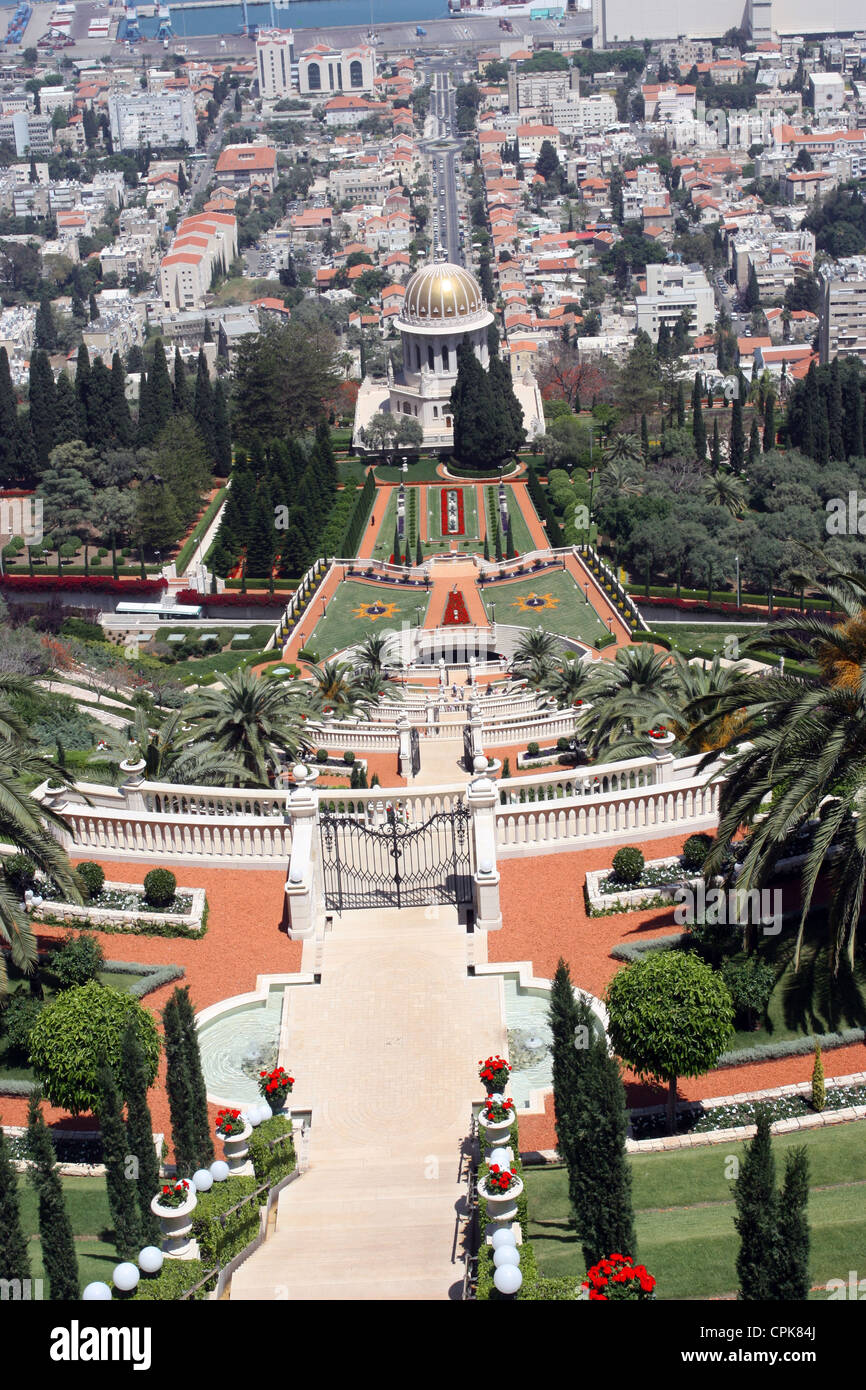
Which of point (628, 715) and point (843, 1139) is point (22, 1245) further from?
point (628, 715)

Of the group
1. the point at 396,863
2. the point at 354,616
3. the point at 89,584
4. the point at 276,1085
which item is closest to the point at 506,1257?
the point at 276,1085

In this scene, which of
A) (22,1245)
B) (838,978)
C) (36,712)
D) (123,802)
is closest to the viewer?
(22,1245)

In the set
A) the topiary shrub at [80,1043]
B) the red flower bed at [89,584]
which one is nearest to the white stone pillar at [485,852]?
the topiary shrub at [80,1043]

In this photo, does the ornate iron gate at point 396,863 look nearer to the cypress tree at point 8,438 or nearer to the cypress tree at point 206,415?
the cypress tree at point 8,438

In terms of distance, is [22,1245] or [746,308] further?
[746,308]

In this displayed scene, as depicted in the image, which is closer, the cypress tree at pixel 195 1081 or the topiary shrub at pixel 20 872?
the cypress tree at pixel 195 1081

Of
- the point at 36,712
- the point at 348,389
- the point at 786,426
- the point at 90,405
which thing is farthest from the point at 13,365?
the point at 36,712

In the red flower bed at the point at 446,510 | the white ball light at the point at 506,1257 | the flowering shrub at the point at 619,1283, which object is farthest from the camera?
the red flower bed at the point at 446,510
